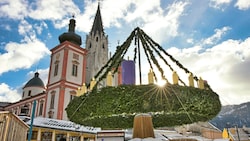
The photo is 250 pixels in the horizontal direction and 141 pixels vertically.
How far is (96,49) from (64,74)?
17.7m

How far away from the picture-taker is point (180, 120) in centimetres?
481

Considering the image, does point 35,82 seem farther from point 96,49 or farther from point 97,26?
point 97,26

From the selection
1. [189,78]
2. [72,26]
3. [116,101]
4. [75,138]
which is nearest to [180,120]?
[189,78]

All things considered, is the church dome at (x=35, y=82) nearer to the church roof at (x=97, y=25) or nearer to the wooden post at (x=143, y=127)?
the church roof at (x=97, y=25)

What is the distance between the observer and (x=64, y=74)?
23094 millimetres

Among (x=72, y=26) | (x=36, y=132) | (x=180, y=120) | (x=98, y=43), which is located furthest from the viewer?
(x=98, y=43)

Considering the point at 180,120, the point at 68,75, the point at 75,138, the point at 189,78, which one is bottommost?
the point at 75,138

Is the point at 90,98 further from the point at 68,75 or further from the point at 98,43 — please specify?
the point at 98,43

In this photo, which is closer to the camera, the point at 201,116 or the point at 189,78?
the point at 189,78

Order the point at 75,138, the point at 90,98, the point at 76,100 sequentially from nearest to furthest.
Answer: the point at 90,98, the point at 76,100, the point at 75,138

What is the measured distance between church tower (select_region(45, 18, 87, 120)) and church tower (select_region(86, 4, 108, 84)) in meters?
11.4

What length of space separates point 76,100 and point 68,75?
20241 mm

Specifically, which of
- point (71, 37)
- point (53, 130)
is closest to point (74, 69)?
point (71, 37)

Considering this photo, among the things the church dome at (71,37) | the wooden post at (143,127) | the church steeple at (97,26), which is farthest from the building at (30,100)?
the wooden post at (143,127)
